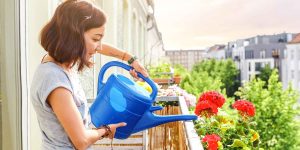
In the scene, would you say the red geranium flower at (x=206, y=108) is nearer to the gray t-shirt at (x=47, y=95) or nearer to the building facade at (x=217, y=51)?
the gray t-shirt at (x=47, y=95)

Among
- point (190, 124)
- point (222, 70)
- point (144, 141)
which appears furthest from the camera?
point (222, 70)

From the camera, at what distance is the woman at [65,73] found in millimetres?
1359

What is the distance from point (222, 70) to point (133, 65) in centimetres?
6930

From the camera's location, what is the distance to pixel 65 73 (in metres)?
1.42

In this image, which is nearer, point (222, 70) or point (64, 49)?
point (64, 49)

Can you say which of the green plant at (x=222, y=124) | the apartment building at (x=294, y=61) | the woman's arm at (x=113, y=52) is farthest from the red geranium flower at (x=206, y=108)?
the apartment building at (x=294, y=61)

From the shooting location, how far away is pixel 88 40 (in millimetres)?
1436

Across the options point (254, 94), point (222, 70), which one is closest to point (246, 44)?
point (222, 70)

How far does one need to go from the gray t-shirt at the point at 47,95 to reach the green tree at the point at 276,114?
30198mm

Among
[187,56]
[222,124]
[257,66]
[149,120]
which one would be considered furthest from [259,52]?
[187,56]

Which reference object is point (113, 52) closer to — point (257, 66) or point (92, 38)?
point (92, 38)

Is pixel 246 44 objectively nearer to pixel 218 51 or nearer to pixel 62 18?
pixel 218 51

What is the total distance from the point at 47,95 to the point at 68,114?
10 cm

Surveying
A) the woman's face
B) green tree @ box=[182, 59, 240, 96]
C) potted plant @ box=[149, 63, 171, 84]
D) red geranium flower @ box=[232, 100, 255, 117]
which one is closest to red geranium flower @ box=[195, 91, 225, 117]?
red geranium flower @ box=[232, 100, 255, 117]
